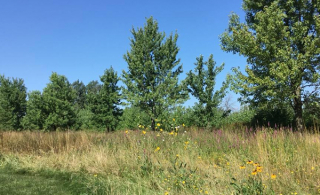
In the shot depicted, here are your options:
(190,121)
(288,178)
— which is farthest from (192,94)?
(288,178)

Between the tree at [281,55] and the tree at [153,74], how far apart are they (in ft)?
14.2

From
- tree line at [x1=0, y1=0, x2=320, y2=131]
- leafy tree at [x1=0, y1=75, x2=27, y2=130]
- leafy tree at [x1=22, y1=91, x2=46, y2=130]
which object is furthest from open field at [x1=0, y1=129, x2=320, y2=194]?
leafy tree at [x1=0, y1=75, x2=27, y2=130]

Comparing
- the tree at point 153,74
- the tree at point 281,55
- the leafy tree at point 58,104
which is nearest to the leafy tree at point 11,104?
the leafy tree at point 58,104

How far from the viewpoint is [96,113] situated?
2012 centimetres

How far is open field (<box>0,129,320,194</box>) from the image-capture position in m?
3.54

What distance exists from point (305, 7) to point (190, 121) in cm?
955

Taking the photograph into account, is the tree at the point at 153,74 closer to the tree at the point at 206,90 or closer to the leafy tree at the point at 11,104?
the tree at the point at 206,90

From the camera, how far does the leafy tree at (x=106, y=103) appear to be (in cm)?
1964

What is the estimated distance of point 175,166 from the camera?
15.5 feet

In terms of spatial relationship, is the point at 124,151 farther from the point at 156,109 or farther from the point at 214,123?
the point at 214,123

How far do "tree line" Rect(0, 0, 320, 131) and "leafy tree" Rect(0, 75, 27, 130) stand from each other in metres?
3.32

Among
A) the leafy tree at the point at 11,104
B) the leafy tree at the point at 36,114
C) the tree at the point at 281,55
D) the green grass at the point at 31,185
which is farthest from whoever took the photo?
the leafy tree at the point at 11,104

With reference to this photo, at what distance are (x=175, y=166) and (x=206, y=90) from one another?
10.2 m

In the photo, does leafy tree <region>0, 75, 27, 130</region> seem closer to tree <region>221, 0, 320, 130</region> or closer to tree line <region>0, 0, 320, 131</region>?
tree line <region>0, 0, 320, 131</region>
